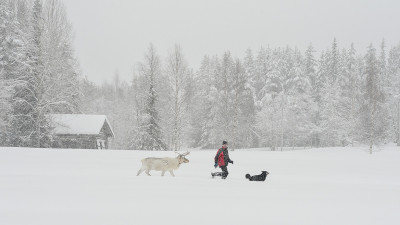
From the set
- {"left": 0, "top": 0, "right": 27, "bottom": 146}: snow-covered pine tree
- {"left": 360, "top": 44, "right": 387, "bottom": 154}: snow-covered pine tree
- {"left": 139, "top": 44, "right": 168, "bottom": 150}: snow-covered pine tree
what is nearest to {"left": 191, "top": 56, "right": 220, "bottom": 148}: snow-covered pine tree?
{"left": 139, "top": 44, "right": 168, "bottom": 150}: snow-covered pine tree

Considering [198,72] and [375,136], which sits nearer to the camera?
[375,136]

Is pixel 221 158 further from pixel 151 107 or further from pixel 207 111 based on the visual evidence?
pixel 207 111

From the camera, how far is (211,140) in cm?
5594

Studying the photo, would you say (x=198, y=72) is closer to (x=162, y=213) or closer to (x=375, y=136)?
(x=375, y=136)

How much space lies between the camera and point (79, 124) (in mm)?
38531

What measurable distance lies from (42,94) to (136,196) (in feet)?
92.8

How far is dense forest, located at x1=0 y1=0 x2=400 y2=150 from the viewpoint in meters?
33.1

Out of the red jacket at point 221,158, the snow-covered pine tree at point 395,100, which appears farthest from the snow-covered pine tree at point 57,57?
the snow-covered pine tree at point 395,100

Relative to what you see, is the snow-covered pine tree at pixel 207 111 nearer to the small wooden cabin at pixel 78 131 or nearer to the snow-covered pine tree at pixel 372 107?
the small wooden cabin at pixel 78 131

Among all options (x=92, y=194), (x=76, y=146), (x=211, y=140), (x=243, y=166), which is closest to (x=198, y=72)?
(x=211, y=140)

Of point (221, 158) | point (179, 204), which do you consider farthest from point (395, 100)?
point (179, 204)

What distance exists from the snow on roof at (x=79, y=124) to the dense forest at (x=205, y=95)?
1089mm

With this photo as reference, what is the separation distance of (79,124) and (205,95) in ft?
91.8

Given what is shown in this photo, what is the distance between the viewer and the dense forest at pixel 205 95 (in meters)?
33.1
